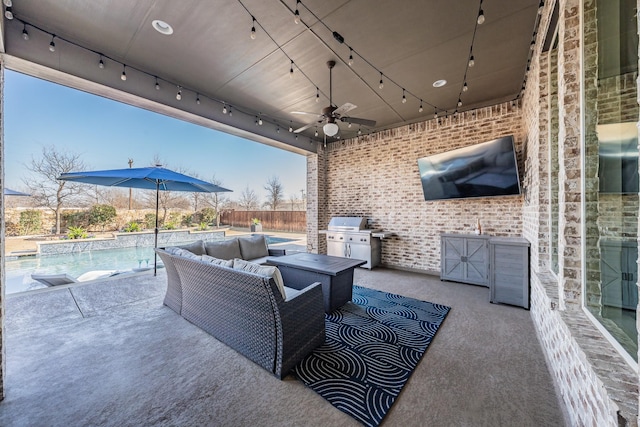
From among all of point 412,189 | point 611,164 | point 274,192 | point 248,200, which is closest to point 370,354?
point 611,164

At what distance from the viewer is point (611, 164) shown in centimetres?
156

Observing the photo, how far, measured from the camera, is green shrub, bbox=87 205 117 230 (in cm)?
683

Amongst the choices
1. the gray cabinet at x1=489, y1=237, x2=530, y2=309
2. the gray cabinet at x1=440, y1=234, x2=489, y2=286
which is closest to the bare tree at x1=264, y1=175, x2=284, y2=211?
the gray cabinet at x1=440, y1=234, x2=489, y2=286

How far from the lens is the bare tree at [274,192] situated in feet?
44.9

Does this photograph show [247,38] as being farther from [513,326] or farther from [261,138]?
[513,326]

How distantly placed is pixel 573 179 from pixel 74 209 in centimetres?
988

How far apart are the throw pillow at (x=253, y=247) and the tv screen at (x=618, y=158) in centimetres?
451

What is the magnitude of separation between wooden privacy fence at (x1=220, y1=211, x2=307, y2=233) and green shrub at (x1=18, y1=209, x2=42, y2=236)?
5.98 metres

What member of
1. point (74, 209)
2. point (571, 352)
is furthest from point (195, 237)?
point (571, 352)

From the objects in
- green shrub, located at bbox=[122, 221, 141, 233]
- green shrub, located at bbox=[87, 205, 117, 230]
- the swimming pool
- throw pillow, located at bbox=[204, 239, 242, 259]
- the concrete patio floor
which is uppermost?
green shrub, located at bbox=[87, 205, 117, 230]

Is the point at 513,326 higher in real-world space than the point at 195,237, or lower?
lower

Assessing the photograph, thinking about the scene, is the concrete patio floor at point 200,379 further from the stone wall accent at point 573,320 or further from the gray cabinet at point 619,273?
the gray cabinet at point 619,273

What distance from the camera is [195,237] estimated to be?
791 centimetres

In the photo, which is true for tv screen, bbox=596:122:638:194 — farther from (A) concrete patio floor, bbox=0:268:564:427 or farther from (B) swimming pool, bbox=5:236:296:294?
(B) swimming pool, bbox=5:236:296:294
